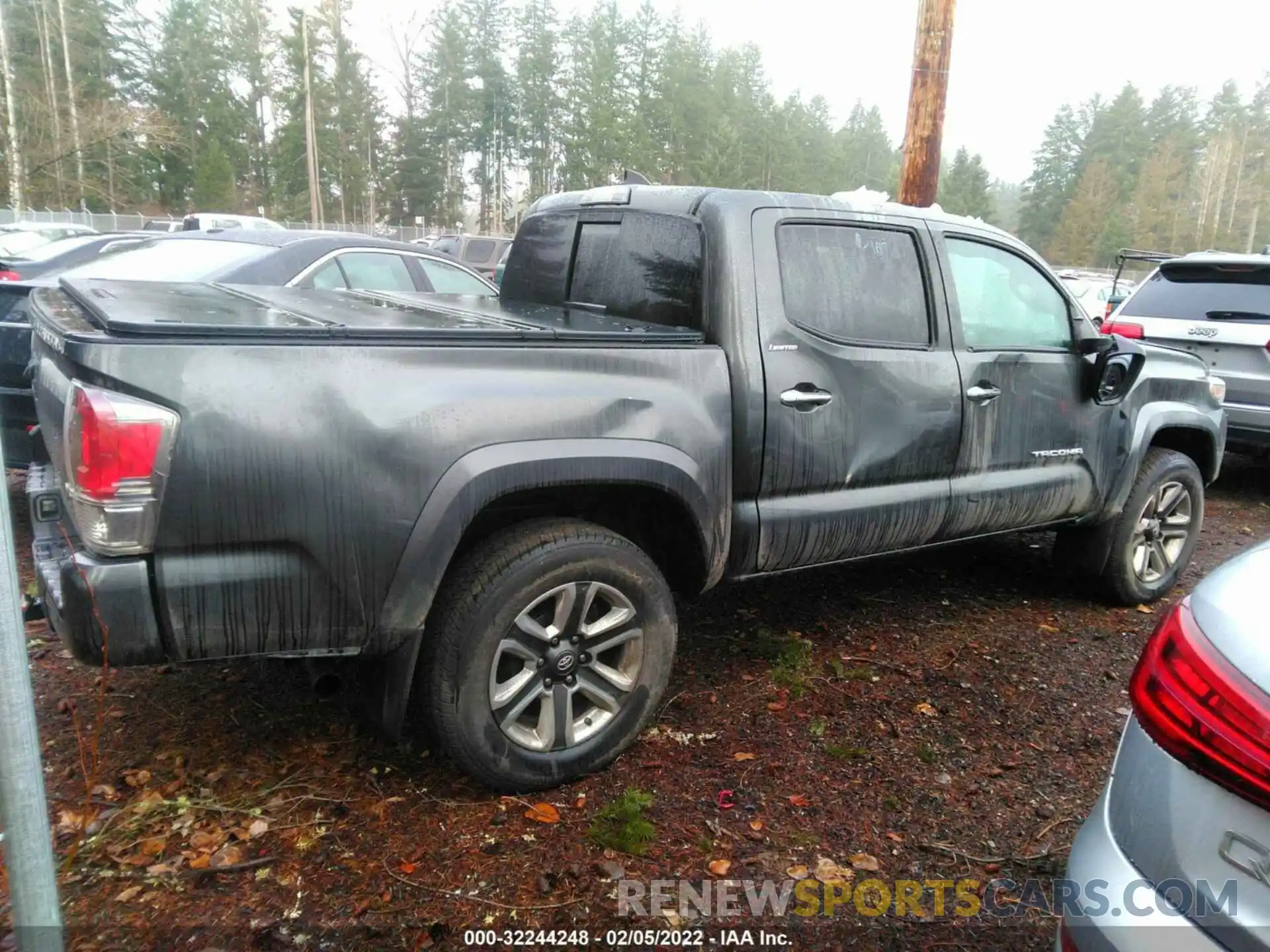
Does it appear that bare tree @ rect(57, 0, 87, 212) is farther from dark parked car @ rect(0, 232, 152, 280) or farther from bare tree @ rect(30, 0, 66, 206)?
dark parked car @ rect(0, 232, 152, 280)

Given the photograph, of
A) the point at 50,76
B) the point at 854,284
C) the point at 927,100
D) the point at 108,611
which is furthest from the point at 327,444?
the point at 50,76

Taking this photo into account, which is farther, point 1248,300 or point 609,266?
point 1248,300

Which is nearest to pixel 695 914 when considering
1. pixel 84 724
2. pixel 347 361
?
pixel 347 361

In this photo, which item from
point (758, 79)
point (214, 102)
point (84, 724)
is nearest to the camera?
point (84, 724)

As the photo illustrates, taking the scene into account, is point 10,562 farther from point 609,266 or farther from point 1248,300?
point 1248,300

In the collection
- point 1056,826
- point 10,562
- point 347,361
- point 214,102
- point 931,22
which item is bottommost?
point 1056,826

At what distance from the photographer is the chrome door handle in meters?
3.11

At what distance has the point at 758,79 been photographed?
208 feet

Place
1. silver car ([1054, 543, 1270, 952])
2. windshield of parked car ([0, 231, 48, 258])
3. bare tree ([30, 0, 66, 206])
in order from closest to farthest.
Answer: silver car ([1054, 543, 1270, 952]) < windshield of parked car ([0, 231, 48, 258]) < bare tree ([30, 0, 66, 206])

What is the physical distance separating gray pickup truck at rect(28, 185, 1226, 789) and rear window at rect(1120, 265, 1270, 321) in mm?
3640

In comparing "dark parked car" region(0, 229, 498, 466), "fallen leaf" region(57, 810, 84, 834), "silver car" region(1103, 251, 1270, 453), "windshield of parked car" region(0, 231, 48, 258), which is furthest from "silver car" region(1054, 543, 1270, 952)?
"windshield of parked car" region(0, 231, 48, 258)

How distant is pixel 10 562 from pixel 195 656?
2.44ft

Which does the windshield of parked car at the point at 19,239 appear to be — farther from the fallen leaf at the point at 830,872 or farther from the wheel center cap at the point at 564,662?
the fallen leaf at the point at 830,872

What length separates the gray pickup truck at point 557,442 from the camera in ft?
7.04
